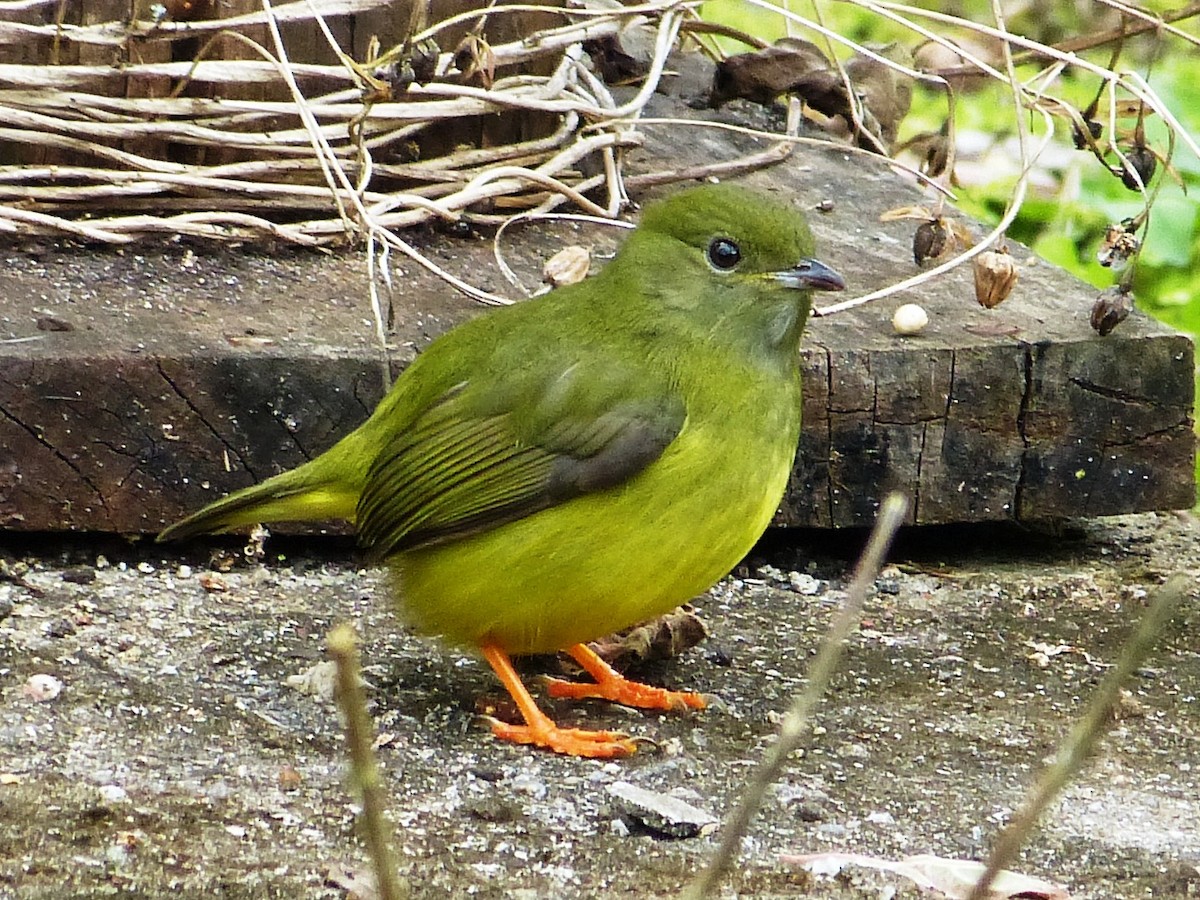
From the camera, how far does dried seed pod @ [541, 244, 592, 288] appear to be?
398 cm

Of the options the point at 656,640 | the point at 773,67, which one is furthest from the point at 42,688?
the point at 773,67

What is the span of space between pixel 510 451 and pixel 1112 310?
1350 millimetres

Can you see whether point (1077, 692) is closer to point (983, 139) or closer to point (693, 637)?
point (693, 637)

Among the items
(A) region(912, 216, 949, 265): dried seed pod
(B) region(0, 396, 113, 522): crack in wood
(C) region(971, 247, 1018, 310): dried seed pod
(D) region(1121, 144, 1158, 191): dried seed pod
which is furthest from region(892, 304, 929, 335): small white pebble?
(B) region(0, 396, 113, 522): crack in wood

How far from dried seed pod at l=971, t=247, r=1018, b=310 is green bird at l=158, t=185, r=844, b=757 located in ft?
2.14

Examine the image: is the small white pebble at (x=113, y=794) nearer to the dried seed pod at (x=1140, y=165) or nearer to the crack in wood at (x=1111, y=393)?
the crack in wood at (x=1111, y=393)

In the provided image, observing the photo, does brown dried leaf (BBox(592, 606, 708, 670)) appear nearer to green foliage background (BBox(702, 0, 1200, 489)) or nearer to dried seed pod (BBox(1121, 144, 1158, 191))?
dried seed pod (BBox(1121, 144, 1158, 191))

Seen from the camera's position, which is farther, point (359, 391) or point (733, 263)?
point (359, 391)

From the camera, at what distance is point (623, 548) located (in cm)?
316

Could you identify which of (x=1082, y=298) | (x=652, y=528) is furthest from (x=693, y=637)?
(x=1082, y=298)

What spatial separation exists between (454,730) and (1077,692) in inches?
44.5

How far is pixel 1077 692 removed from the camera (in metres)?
3.41

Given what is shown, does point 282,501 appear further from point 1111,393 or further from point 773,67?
point 773,67

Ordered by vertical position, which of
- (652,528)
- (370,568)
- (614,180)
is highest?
(614,180)
